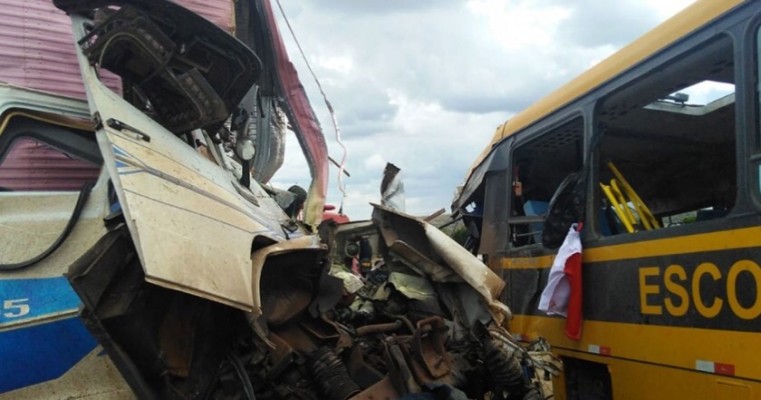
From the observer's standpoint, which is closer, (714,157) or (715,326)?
(715,326)

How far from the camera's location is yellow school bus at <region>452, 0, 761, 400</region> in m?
2.82

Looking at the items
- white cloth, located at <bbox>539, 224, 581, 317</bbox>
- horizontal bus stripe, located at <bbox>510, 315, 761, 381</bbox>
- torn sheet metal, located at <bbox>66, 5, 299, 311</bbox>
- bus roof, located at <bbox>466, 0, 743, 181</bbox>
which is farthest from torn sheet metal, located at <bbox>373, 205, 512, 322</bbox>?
bus roof, located at <bbox>466, 0, 743, 181</bbox>

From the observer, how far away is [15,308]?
95.6 inches

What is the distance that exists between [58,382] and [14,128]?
3.85ft

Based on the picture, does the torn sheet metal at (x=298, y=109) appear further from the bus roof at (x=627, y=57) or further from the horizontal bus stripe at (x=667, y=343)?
the horizontal bus stripe at (x=667, y=343)

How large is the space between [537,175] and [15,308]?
3996 millimetres

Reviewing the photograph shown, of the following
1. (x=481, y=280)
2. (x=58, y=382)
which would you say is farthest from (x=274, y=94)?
(x=58, y=382)

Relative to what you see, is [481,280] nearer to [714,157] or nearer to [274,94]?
[714,157]

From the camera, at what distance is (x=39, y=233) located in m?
2.61

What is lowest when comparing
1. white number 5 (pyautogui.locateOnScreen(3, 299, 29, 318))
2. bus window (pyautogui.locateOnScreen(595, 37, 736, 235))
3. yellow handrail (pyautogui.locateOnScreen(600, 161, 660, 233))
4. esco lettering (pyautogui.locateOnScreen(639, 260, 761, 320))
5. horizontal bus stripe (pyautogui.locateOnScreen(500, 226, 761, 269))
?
white number 5 (pyautogui.locateOnScreen(3, 299, 29, 318))

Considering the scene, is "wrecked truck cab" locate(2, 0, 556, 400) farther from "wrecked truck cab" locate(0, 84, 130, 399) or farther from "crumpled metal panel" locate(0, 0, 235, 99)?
"crumpled metal panel" locate(0, 0, 235, 99)

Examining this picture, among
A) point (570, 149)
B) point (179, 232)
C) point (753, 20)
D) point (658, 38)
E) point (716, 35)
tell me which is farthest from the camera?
point (570, 149)

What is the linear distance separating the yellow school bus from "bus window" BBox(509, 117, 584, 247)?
15 millimetres

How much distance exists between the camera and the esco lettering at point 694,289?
2688 mm
